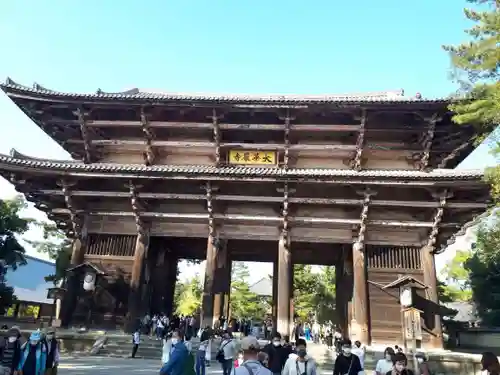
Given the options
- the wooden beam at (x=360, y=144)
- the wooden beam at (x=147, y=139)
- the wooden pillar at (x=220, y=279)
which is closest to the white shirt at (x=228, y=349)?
the wooden pillar at (x=220, y=279)

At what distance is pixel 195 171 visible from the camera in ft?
50.8

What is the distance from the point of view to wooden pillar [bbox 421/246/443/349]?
579 inches

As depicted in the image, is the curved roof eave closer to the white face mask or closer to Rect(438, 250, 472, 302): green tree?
the white face mask

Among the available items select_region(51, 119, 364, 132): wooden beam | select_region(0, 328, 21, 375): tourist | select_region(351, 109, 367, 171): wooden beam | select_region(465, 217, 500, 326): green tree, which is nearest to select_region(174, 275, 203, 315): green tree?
select_region(465, 217, 500, 326): green tree

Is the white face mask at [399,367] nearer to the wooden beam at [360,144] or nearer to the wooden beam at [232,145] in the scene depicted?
the wooden beam at [360,144]

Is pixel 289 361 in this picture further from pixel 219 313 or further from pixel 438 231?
pixel 219 313

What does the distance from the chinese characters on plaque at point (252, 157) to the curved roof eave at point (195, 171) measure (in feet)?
4.64

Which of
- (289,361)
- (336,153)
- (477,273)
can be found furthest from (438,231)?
(477,273)

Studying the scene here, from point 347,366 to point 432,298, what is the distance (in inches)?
379

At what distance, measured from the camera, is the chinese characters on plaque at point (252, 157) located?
1722cm

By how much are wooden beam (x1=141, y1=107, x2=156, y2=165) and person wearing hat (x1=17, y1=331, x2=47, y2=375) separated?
1053 cm

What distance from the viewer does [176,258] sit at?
858 inches

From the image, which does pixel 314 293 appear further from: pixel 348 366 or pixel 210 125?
pixel 348 366

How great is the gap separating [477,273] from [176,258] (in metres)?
20.2
